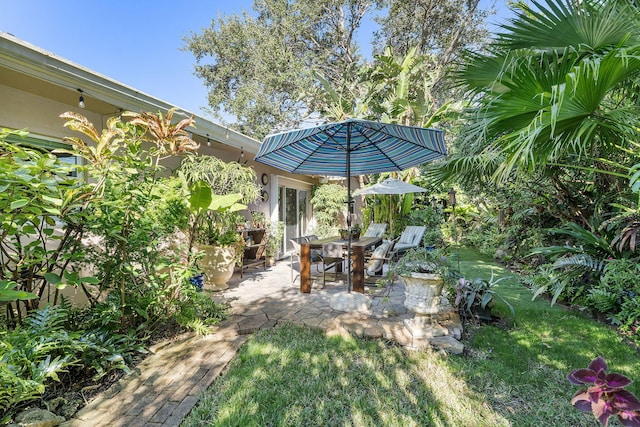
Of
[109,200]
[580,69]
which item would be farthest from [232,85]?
[580,69]

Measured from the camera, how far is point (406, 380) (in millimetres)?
2879

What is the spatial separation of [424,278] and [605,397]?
2.44 m

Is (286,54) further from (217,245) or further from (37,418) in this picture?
(37,418)

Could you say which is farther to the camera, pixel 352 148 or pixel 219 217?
pixel 219 217

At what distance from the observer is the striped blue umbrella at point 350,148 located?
3910 mm

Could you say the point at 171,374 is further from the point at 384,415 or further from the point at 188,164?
the point at 188,164

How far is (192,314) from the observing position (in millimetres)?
3721

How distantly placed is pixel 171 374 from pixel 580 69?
14.6 feet

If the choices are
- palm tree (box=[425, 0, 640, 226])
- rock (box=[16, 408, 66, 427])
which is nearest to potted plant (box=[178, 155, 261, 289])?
rock (box=[16, 408, 66, 427])

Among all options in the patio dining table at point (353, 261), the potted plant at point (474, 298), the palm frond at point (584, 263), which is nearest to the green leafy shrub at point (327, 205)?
the patio dining table at point (353, 261)

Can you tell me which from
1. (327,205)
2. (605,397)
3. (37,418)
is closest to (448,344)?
(605,397)

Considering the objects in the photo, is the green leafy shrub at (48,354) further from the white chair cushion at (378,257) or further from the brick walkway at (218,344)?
the white chair cushion at (378,257)

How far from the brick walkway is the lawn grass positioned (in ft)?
0.60

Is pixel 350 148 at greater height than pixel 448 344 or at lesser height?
greater
